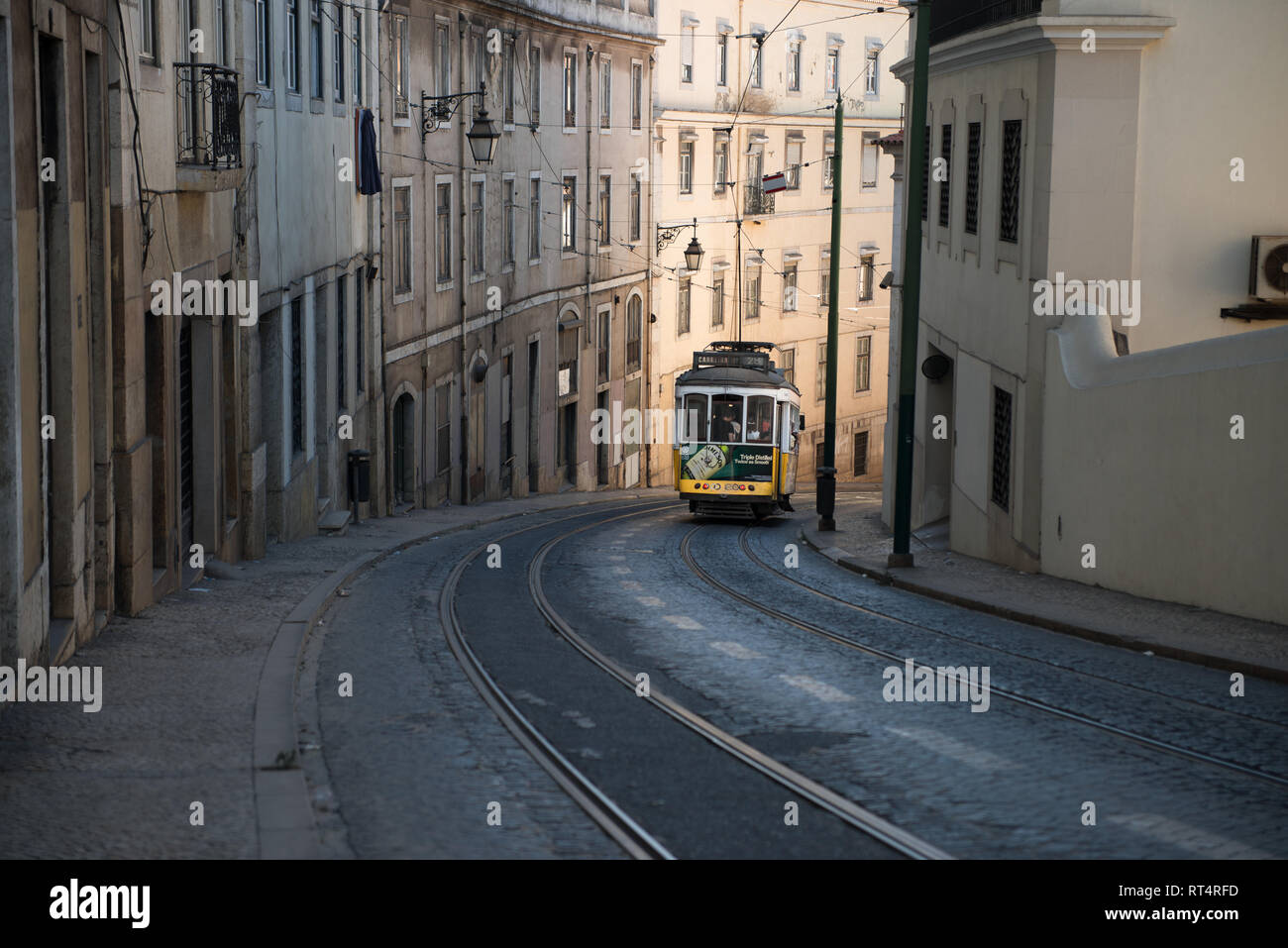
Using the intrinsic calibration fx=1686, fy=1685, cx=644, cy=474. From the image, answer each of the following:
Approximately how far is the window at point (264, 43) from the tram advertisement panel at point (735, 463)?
12.9m

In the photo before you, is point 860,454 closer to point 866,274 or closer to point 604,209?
point 866,274

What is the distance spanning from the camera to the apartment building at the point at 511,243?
3048 centimetres

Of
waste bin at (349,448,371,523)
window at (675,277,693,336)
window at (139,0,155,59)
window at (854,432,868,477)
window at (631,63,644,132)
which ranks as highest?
window at (631,63,644,132)

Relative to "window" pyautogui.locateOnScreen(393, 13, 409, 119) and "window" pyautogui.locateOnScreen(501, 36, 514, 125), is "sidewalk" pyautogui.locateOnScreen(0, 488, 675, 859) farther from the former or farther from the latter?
"window" pyautogui.locateOnScreen(501, 36, 514, 125)

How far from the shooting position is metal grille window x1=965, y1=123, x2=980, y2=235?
887 inches

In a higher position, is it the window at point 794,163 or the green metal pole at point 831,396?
the window at point 794,163

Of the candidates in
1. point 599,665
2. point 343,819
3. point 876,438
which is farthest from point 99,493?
point 876,438

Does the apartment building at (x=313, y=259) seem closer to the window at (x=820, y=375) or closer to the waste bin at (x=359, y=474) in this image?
the waste bin at (x=359, y=474)

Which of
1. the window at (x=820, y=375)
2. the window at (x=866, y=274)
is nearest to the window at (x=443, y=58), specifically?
the window at (x=820, y=375)

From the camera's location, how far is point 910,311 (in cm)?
1934

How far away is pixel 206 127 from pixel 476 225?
18978 millimetres

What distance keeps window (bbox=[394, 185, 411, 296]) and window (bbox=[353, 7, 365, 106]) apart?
3027 mm

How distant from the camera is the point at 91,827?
7.49 metres

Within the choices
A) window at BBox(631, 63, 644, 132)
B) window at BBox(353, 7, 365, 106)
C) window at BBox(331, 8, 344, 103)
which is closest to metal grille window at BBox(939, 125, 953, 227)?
window at BBox(331, 8, 344, 103)
